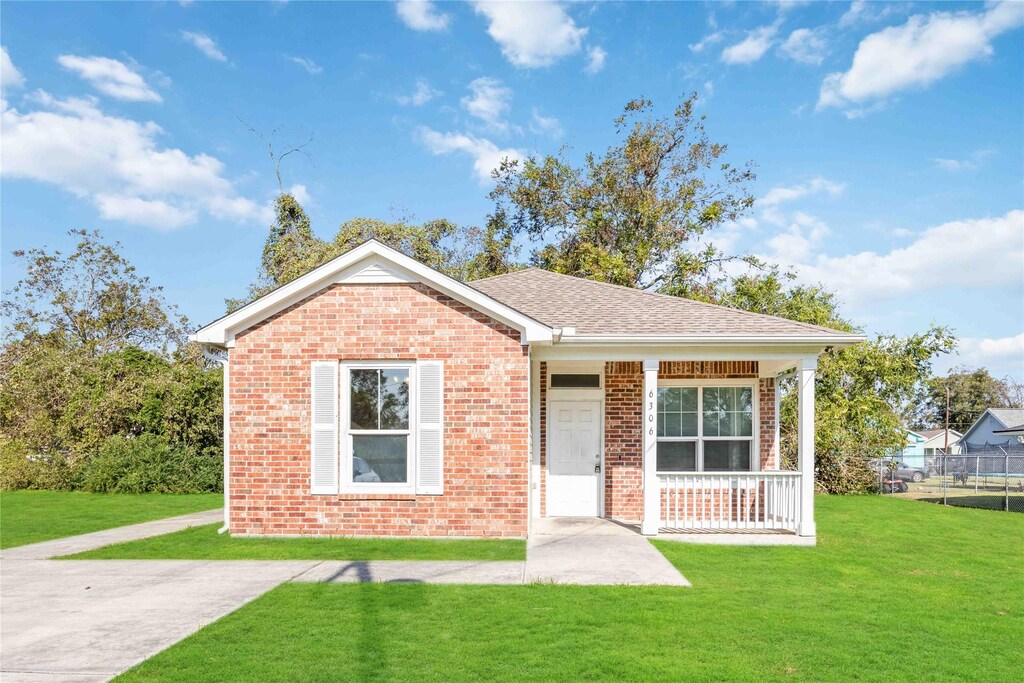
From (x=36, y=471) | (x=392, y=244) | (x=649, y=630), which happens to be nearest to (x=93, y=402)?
(x=36, y=471)

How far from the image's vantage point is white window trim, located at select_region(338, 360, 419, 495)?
33.9ft

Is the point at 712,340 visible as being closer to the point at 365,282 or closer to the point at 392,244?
the point at 365,282

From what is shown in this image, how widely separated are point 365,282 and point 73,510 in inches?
380

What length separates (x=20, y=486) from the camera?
1992cm

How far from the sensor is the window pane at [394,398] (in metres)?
10.4

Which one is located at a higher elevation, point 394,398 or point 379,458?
point 394,398

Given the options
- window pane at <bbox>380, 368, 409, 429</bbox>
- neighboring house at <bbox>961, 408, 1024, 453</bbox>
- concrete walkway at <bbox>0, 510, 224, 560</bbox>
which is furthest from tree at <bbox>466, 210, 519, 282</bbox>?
neighboring house at <bbox>961, 408, 1024, 453</bbox>

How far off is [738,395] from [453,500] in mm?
5594

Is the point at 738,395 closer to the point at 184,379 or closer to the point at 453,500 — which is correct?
the point at 453,500

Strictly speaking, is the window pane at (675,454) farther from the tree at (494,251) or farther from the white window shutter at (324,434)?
the tree at (494,251)

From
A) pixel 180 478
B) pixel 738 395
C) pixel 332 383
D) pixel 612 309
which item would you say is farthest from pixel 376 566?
pixel 180 478

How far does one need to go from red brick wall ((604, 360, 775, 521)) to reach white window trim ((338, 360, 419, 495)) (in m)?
3.75

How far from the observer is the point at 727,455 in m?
12.2

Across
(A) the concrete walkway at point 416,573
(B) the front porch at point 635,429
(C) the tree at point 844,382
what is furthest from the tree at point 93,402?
(C) the tree at point 844,382
